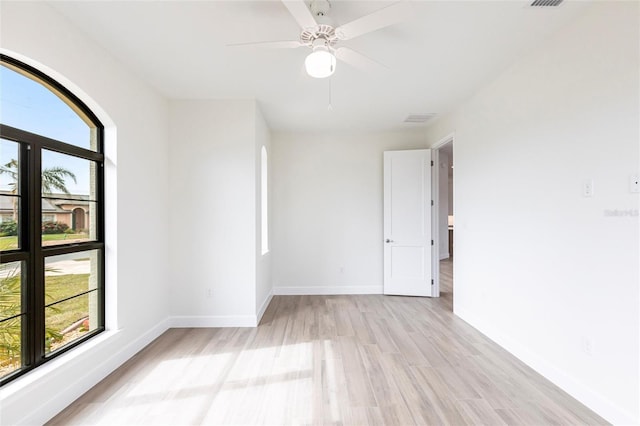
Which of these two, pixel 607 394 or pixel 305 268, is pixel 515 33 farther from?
pixel 305 268

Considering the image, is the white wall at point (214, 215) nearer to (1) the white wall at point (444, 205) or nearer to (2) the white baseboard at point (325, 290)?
(2) the white baseboard at point (325, 290)

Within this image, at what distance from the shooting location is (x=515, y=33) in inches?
88.3

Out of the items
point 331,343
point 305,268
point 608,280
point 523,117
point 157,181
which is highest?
point 523,117

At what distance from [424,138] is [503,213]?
2395 millimetres

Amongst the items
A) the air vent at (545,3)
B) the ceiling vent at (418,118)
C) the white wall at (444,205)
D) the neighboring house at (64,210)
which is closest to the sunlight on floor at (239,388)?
the neighboring house at (64,210)

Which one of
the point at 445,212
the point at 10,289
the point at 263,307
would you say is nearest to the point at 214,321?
the point at 263,307

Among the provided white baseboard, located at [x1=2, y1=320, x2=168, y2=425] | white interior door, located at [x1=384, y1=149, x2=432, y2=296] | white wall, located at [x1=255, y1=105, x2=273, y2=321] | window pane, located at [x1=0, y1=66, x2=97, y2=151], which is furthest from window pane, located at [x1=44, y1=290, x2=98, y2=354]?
white interior door, located at [x1=384, y1=149, x2=432, y2=296]

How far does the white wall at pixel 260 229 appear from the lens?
3.67 m

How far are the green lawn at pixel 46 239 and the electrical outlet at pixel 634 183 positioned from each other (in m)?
3.72

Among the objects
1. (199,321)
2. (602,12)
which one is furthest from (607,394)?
(199,321)

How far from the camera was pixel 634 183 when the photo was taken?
1.72 meters

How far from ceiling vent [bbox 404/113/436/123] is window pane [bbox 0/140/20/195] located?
4031 millimetres

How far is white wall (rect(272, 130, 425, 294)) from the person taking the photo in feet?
16.4

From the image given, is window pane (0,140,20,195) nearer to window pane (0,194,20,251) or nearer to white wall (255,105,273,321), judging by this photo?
window pane (0,194,20,251)
